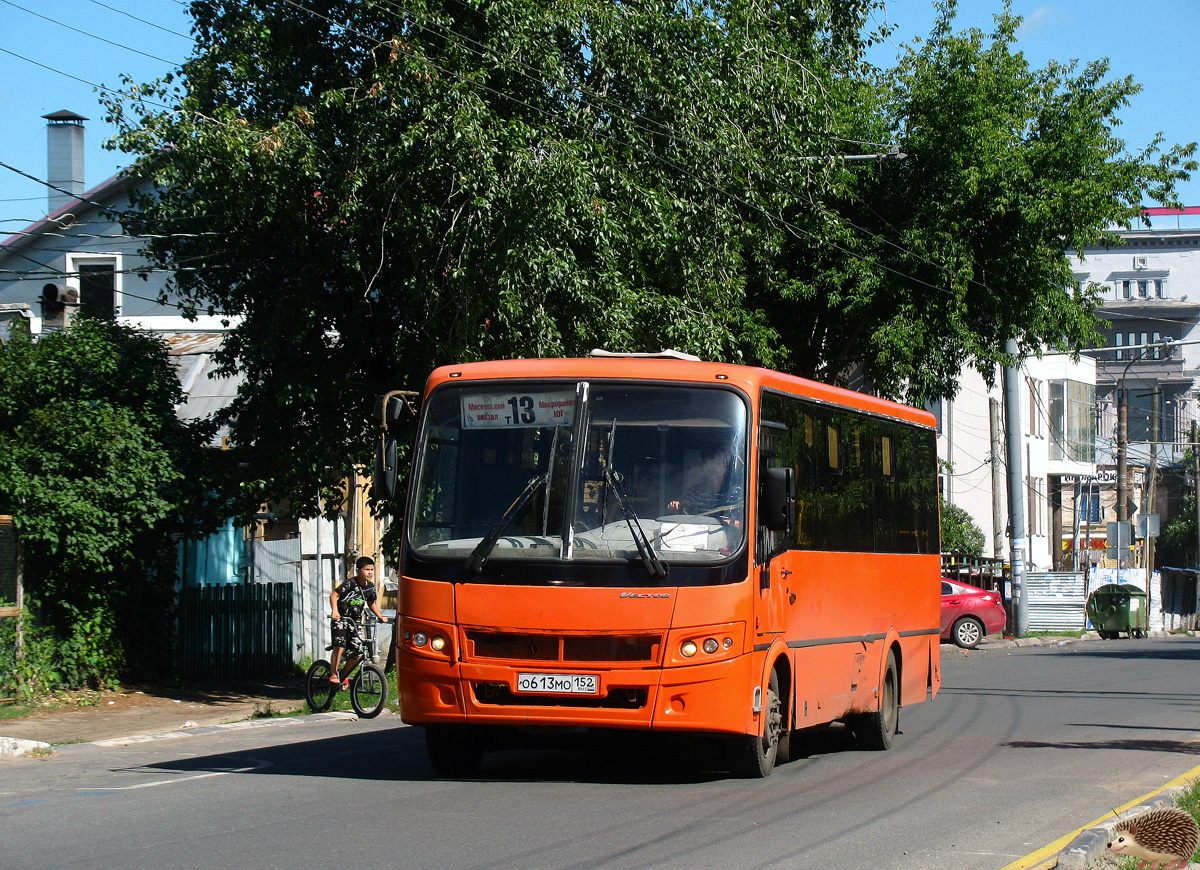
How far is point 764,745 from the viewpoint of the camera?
399 inches

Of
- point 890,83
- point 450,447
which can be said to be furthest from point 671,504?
point 890,83

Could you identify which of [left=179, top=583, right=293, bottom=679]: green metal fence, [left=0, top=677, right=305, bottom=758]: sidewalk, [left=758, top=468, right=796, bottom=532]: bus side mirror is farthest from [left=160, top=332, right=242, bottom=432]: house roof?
[left=758, top=468, right=796, bottom=532]: bus side mirror

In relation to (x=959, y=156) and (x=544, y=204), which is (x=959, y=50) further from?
(x=544, y=204)

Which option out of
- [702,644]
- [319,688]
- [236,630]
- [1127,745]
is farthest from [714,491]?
[236,630]

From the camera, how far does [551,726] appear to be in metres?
9.41

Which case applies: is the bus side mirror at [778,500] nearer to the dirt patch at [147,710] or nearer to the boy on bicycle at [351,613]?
the boy on bicycle at [351,613]

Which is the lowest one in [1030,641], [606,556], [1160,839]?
[1030,641]

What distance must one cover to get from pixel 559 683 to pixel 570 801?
30.3 inches

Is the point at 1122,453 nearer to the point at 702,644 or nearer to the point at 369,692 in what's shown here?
the point at 369,692

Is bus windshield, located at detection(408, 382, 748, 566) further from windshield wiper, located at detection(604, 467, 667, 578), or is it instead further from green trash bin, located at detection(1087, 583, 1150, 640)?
green trash bin, located at detection(1087, 583, 1150, 640)

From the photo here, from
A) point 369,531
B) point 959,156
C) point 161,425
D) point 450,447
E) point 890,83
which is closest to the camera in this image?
point 450,447

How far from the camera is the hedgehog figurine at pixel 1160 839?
6545 mm

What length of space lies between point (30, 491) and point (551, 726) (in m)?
9.45

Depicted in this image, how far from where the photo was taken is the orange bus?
928 cm
